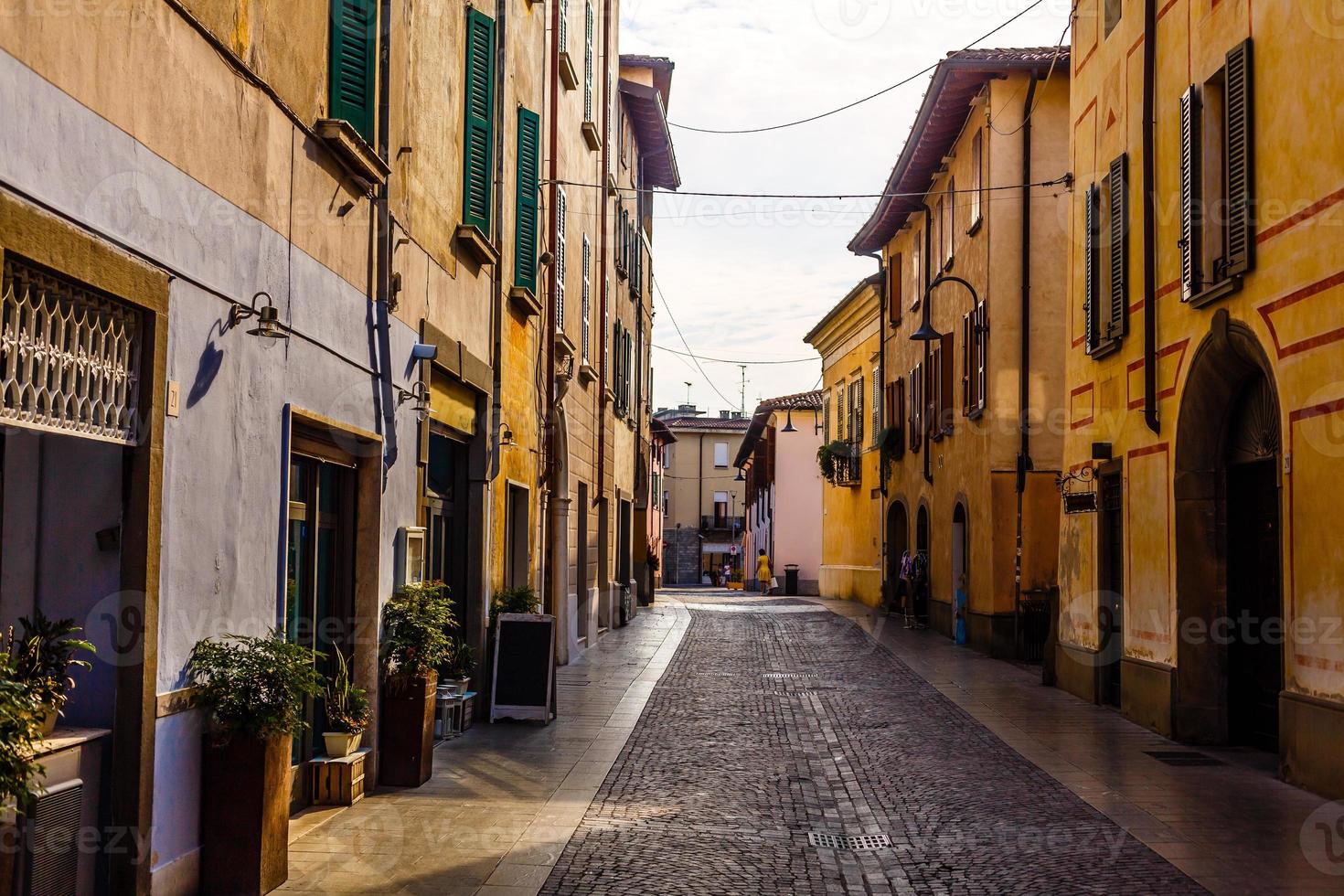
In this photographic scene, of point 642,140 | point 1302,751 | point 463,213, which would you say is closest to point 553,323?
point 463,213

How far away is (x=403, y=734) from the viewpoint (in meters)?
9.35

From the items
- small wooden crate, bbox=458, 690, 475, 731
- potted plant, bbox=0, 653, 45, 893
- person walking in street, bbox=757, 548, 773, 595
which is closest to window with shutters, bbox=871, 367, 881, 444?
person walking in street, bbox=757, 548, 773, 595

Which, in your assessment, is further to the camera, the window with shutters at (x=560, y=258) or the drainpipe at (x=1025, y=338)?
the drainpipe at (x=1025, y=338)

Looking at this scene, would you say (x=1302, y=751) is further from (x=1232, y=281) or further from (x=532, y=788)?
(x=532, y=788)

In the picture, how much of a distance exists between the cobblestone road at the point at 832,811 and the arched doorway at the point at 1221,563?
2049mm

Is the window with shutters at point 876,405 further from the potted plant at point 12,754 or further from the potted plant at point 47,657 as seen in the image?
the potted plant at point 12,754

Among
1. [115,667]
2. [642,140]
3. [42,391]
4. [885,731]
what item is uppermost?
[642,140]

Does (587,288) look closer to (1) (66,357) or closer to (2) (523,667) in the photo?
(2) (523,667)

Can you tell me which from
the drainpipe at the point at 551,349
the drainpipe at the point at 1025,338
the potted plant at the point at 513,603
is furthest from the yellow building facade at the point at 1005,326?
the potted plant at the point at 513,603

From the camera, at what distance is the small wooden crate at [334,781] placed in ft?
28.1

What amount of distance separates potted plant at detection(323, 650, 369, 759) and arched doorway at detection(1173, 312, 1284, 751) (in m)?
7.39

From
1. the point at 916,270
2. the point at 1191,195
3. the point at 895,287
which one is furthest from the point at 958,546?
the point at 1191,195

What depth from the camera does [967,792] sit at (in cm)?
950

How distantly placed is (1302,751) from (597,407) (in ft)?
49.7
